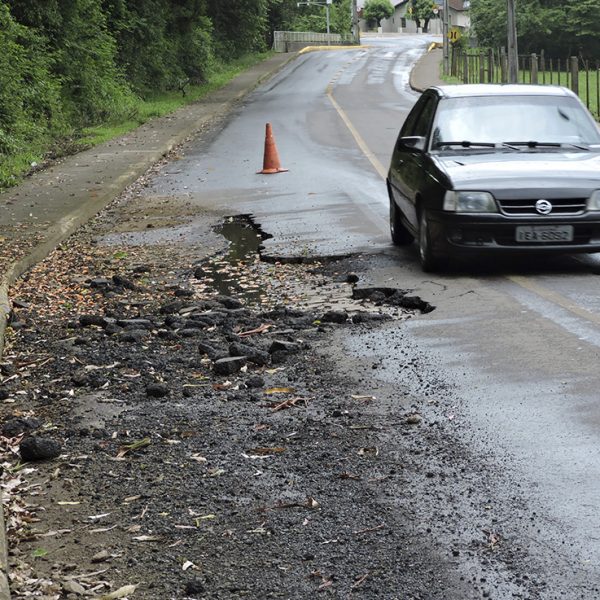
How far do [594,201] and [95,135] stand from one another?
21.2m

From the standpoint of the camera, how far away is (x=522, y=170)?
10500mm

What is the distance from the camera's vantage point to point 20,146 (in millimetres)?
23734

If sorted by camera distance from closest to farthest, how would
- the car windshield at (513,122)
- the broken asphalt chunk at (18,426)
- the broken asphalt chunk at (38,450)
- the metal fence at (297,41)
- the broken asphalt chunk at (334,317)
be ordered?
1. the broken asphalt chunk at (38,450)
2. the broken asphalt chunk at (18,426)
3. the broken asphalt chunk at (334,317)
4. the car windshield at (513,122)
5. the metal fence at (297,41)

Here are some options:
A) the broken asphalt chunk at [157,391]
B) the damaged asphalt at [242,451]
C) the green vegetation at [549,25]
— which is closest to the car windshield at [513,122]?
the damaged asphalt at [242,451]

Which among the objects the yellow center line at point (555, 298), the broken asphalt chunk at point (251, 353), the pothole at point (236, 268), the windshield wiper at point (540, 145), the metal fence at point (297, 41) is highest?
the metal fence at point (297, 41)

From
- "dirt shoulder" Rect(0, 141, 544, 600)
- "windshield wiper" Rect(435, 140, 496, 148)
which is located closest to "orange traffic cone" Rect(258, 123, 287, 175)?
"windshield wiper" Rect(435, 140, 496, 148)

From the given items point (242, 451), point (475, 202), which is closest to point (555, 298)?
point (475, 202)

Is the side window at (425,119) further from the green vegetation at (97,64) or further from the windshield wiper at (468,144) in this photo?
the green vegetation at (97,64)

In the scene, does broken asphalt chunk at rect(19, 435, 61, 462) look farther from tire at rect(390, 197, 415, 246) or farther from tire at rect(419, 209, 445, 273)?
tire at rect(390, 197, 415, 246)

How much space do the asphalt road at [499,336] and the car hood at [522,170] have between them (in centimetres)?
79

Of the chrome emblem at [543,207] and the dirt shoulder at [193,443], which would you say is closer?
the dirt shoulder at [193,443]

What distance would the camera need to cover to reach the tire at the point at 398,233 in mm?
12297

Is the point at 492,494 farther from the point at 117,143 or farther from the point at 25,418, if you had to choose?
the point at 117,143

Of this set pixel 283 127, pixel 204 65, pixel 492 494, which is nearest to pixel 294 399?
pixel 492 494
